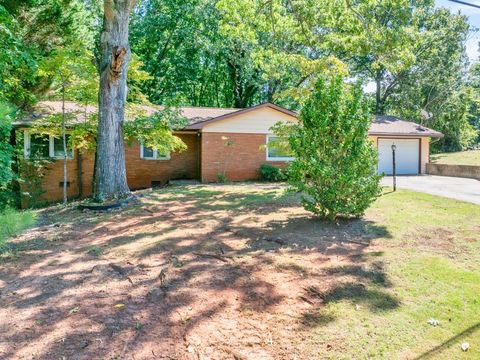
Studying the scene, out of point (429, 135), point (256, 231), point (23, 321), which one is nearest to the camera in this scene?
point (23, 321)

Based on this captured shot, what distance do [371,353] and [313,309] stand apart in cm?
85

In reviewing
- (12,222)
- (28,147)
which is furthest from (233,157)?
(12,222)

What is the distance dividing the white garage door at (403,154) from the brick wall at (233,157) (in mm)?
7443

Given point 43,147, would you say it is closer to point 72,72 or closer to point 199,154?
point 72,72

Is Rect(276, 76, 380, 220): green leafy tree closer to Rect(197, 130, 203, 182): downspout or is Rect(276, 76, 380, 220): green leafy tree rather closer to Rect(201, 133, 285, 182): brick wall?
Rect(201, 133, 285, 182): brick wall

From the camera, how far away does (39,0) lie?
13.4 metres

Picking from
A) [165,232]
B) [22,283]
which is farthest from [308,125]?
[22,283]

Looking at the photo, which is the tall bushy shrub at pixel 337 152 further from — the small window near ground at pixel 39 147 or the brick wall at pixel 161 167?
the small window near ground at pixel 39 147

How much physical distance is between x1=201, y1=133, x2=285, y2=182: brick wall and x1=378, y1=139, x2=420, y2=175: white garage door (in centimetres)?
744

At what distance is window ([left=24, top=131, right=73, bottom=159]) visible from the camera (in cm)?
1491

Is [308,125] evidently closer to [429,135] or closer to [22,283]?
[22,283]

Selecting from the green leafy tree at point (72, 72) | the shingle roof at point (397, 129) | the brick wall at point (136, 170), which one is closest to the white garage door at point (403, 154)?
the shingle roof at point (397, 129)

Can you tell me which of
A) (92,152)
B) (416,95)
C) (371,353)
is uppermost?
(416,95)

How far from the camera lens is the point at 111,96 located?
34.6 feet
